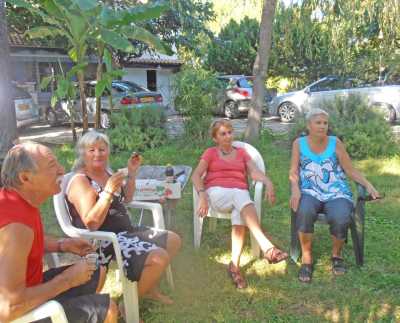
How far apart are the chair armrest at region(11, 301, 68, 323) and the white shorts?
1.86 m

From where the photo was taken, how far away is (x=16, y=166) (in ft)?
6.16

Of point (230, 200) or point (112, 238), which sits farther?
point (230, 200)

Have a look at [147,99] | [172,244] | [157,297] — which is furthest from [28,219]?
[147,99]

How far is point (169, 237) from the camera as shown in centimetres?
294

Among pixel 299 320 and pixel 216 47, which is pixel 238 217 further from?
pixel 216 47

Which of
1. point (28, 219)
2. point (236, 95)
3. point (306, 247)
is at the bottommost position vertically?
point (306, 247)

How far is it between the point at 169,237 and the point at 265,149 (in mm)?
4862

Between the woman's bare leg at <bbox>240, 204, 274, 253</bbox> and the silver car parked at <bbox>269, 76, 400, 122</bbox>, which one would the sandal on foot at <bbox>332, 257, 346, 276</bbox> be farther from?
the silver car parked at <bbox>269, 76, 400, 122</bbox>

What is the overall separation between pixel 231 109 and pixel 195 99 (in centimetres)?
675

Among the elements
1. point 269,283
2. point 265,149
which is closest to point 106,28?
point 265,149

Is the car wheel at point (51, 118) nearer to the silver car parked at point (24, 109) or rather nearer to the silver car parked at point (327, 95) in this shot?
the silver car parked at point (24, 109)

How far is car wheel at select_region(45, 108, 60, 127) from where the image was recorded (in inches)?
530

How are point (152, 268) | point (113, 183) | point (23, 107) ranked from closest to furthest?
1. point (113, 183)
2. point (152, 268)
3. point (23, 107)

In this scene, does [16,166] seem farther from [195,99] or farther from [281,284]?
[195,99]
